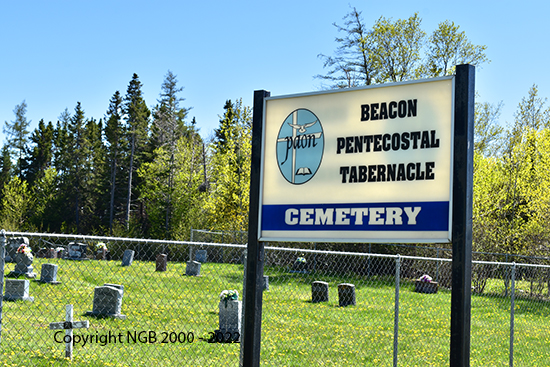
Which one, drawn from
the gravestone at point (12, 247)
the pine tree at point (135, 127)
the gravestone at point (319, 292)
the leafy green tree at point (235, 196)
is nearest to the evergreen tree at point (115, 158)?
the pine tree at point (135, 127)

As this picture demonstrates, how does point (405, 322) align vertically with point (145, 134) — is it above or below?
below

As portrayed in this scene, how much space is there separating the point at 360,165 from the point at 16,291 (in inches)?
517

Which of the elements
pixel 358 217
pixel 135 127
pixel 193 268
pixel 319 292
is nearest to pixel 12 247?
pixel 193 268

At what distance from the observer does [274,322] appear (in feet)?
44.2

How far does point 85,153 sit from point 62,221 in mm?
8345

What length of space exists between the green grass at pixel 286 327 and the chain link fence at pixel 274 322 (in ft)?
0.10

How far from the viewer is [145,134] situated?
206ft

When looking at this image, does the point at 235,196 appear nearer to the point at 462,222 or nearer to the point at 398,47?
the point at 398,47

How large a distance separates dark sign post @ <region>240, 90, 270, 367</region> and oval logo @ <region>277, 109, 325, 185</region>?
24cm

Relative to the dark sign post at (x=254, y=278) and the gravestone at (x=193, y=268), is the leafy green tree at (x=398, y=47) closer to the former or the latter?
the gravestone at (x=193, y=268)

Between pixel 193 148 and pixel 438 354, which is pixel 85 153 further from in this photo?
pixel 438 354

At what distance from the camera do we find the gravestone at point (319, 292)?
59.7 feet

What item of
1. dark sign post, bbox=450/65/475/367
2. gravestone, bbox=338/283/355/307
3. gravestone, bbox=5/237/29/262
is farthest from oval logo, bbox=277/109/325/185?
gravestone, bbox=5/237/29/262

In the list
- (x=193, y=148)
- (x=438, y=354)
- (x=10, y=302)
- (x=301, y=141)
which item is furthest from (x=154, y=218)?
(x=301, y=141)
